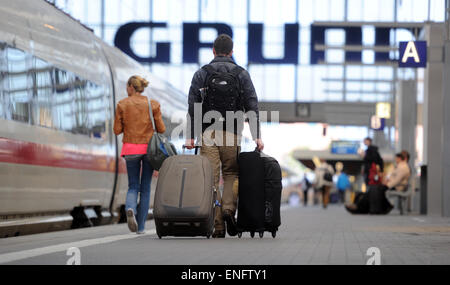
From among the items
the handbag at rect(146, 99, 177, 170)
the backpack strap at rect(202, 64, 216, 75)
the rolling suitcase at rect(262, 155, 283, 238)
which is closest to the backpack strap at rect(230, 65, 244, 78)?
the backpack strap at rect(202, 64, 216, 75)

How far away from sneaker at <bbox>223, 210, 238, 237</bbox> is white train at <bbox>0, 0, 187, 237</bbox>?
263 centimetres

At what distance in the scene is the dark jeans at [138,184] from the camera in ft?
34.4

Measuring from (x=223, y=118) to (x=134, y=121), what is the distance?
4.64 feet

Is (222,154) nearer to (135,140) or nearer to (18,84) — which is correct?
(135,140)

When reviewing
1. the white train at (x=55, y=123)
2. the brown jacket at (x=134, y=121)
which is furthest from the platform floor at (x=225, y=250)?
the white train at (x=55, y=123)

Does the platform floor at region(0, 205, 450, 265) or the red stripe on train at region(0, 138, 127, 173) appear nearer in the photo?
the platform floor at region(0, 205, 450, 265)

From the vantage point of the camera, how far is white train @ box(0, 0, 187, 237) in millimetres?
11125

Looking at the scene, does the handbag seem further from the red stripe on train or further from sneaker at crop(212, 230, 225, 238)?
the red stripe on train

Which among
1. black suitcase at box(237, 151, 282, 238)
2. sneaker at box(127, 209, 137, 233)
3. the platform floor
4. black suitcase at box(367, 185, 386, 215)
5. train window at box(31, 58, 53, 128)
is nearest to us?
the platform floor

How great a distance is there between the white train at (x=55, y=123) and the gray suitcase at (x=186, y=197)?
7.71ft

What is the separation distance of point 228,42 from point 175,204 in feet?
5.88

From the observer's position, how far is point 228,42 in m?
9.87
